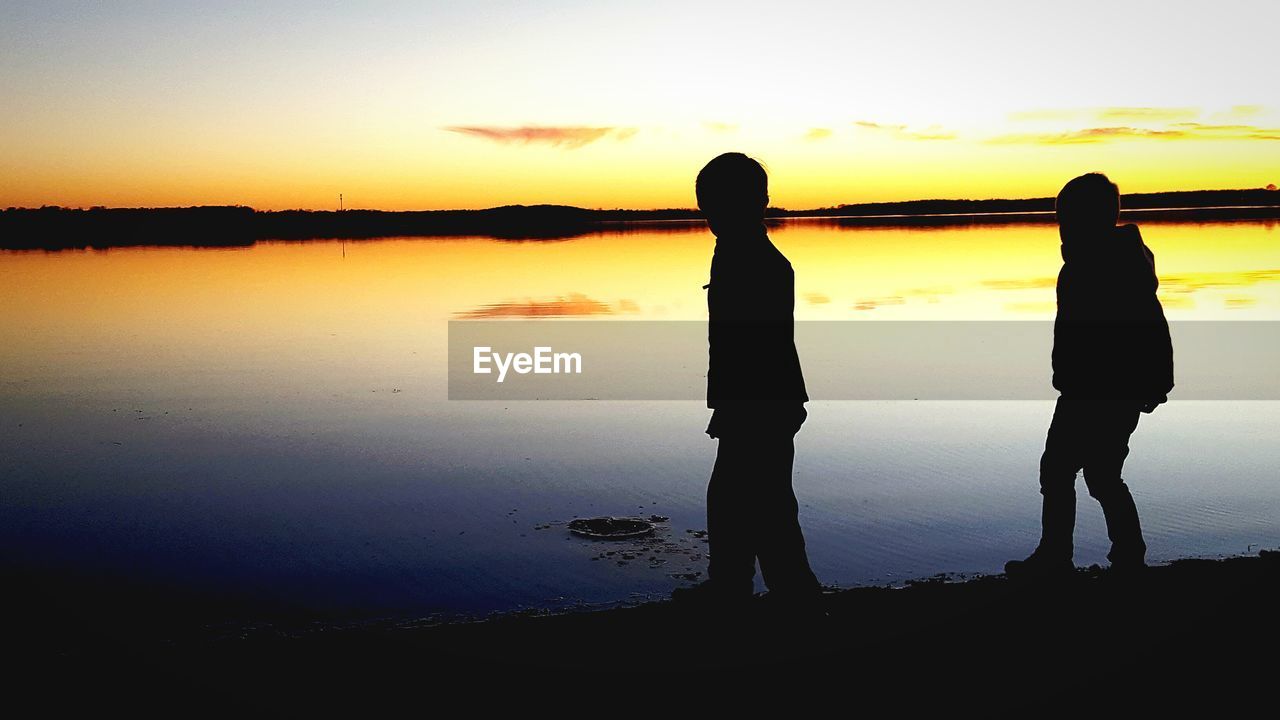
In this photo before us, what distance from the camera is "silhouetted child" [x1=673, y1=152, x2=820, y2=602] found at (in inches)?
186

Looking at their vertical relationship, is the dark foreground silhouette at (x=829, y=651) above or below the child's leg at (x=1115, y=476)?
below

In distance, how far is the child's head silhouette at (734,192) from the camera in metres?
4.75

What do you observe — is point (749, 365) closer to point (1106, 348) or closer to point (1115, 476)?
point (1106, 348)

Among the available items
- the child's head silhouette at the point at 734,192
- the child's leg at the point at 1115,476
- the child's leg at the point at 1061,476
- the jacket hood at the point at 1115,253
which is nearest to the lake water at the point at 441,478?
the child's leg at the point at 1061,476

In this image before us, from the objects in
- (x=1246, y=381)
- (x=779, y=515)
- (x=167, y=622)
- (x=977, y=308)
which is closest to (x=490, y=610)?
(x=167, y=622)

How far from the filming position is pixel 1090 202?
5.55 metres

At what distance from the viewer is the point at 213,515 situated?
1040 centimetres

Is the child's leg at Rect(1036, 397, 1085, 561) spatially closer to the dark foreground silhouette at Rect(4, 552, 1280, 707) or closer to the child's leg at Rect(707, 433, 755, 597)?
the dark foreground silhouette at Rect(4, 552, 1280, 707)

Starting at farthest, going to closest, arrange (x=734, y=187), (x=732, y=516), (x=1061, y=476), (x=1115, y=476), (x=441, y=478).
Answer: (x=441, y=478)
(x=1061, y=476)
(x=1115, y=476)
(x=732, y=516)
(x=734, y=187)

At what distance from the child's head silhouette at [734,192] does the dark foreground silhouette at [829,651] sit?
1934mm

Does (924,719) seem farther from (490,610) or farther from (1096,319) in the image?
(490,610)
